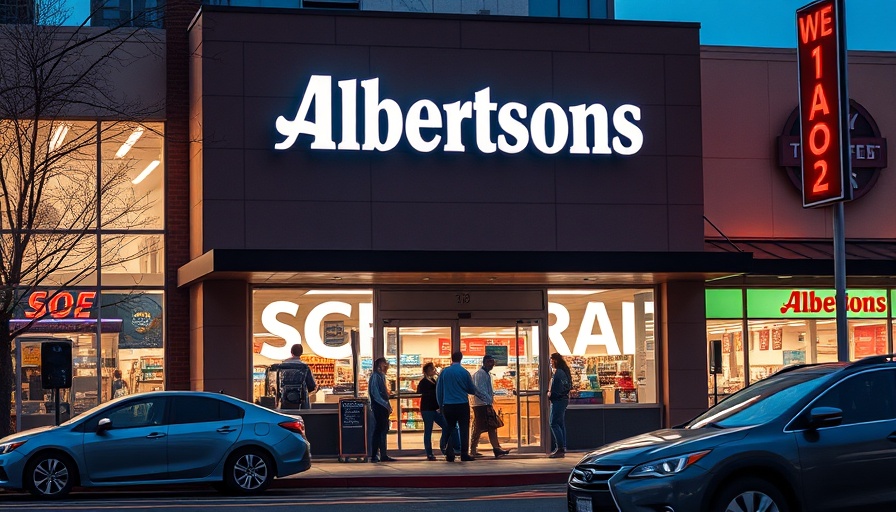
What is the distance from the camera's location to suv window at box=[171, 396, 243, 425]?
17.0m

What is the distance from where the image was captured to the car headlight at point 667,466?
9.97 m

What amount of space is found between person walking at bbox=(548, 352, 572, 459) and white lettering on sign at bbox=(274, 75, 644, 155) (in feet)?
13.2

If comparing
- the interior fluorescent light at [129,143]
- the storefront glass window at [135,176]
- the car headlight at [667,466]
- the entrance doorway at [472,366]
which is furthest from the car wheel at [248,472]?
the interior fluorescent light at [129,143]

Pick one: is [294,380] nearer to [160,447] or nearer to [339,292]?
[339,292]

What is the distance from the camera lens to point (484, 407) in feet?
73.0

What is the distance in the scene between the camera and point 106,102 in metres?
24.0

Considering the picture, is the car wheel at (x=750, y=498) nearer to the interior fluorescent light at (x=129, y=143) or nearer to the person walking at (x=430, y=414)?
the person walking at (x=430, y=414)

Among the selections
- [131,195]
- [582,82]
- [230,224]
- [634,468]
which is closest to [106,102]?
[131,195]

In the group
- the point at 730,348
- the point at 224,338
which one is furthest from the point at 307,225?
the point at 730,348

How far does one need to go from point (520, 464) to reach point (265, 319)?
5.47 m

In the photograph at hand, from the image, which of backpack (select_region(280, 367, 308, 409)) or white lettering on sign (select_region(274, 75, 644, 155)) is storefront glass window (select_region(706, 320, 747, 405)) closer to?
white lettering on sign (select_region(274, 75, 644, 155))

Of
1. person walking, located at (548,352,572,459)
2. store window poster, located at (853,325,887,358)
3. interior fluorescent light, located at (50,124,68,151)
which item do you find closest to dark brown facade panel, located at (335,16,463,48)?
interior fluorescent light, located at (50,124,68,151)

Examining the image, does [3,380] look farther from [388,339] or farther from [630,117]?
[630,117]

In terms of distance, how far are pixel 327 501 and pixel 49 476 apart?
3.74 metres
